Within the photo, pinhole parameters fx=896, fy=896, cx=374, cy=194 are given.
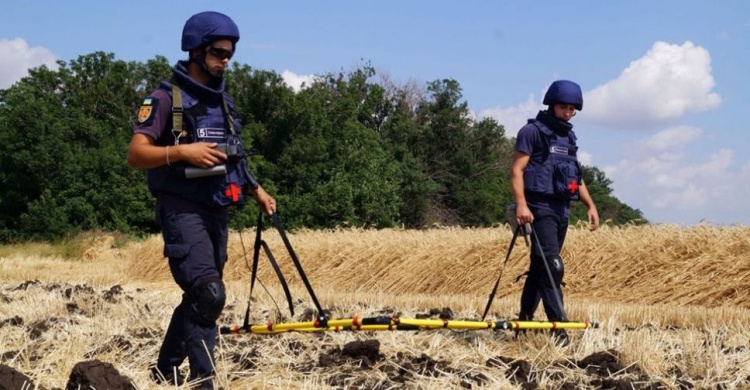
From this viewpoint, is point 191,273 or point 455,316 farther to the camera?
point 455,316

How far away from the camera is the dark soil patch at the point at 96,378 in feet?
14.2

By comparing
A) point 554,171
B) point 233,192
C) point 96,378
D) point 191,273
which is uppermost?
point 554,171

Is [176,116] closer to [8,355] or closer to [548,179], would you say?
[8,355]

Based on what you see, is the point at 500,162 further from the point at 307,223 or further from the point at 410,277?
the point at 410,277

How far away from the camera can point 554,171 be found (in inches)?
279

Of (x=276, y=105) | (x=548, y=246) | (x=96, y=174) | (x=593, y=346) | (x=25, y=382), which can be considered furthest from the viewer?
(x=276, y=105)

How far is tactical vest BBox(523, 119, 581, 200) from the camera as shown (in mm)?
7062

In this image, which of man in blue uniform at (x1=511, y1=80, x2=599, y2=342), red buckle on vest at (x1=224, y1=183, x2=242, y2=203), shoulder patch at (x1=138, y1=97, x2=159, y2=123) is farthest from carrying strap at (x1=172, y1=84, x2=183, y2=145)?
man in blue uniform at (x1=511, y1=80, x2=599, y2=342)

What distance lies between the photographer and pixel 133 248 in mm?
24797

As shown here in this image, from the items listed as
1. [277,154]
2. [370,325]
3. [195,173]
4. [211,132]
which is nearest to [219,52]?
[211,132]

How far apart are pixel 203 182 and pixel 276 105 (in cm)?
4208

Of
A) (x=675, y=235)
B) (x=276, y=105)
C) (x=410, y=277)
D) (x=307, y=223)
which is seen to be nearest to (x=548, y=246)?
(x=675, y=235)

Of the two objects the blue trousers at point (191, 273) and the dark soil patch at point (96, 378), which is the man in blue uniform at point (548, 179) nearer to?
the blue trousers at point (191, 273)

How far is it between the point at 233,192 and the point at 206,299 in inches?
25.2
